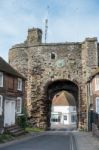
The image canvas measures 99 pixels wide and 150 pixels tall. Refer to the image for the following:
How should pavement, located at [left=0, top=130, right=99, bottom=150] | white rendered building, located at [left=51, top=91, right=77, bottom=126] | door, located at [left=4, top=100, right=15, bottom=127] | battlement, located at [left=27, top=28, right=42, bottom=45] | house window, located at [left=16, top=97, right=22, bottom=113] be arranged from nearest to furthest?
pavement, located at [left=0, top=130, right=99, bottom=150] < door, located at [left=4, top=100, right=15, bottom=127] < house window, located at [left=16, top=97, right=22, bottom=113] < battlement, located at [left=27, top=28, right=42, bottom=45] < white rendered building, located at [left=51, top=91, right=77, bottom=126]

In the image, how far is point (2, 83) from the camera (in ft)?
103

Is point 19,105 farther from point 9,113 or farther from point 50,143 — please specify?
point 50,143

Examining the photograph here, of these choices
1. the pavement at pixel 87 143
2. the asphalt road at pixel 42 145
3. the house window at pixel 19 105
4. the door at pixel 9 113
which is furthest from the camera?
the house window at pixel 19 105

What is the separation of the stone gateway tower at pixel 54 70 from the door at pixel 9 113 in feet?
33.0

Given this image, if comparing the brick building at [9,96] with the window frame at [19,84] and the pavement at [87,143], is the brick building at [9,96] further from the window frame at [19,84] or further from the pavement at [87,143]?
the pavement at [87,143]

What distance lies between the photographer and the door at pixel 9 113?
1266 inches

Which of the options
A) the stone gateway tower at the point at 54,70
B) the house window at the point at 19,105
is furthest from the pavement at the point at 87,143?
the stone gateway tower at the point at 54,70

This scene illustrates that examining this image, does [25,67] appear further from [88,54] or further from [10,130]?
[10,130]

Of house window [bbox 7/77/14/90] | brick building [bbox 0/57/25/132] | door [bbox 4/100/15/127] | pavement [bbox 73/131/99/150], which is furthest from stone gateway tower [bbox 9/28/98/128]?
pavement [bbox 73/131/99/150]

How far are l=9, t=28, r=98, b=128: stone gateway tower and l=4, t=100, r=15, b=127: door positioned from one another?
10043mm

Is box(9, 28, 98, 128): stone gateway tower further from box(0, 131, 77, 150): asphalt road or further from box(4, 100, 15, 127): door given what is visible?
box(0, 131, 77, 150): asphalt road

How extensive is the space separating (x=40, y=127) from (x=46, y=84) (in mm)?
5788

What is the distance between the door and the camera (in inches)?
1266

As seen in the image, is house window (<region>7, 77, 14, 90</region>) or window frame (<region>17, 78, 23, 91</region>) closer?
house window (<region>7, 77, 14, 90</region>)
